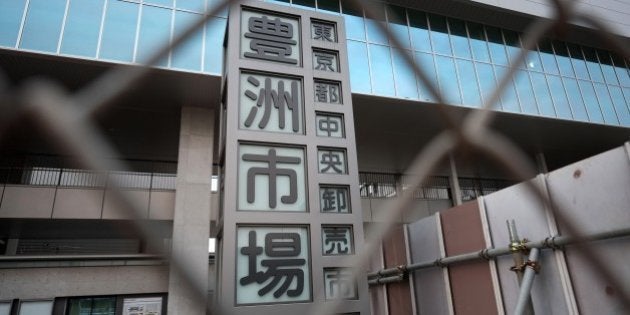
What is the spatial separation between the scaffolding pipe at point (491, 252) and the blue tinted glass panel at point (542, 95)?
25.7 feet

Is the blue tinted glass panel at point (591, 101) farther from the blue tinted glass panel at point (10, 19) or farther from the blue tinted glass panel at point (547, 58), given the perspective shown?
the blue tinted glass panel at point (10, 19)

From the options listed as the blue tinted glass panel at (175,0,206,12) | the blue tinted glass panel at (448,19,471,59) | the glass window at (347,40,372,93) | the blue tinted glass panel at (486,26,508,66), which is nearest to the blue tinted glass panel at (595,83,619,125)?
the blue tinted glass panel at (486,26,508,66)

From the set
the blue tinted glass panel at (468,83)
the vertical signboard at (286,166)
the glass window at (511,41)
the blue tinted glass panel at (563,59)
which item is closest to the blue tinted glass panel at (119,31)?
the vertical signboard at (286,166)

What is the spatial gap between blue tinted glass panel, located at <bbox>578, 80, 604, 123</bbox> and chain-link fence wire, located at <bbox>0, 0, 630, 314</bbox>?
38.7 feet

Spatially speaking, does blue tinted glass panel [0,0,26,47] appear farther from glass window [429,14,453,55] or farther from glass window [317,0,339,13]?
glass window [429,14,453,55]

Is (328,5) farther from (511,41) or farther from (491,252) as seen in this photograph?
(491,252)

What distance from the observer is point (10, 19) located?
7164mm

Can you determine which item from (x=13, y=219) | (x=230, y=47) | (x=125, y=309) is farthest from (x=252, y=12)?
(x=13, y=219)

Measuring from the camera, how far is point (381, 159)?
1258 centimetres

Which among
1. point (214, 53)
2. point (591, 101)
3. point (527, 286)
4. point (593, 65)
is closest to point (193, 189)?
point (214, 53)

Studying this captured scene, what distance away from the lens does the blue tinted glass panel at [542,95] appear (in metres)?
10.3

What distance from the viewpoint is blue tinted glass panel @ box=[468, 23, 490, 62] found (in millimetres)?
10500

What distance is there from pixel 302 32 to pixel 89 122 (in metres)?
4.57

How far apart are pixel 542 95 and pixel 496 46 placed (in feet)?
5.74
